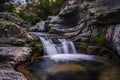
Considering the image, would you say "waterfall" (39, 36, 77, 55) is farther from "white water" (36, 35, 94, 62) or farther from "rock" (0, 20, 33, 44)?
"rock" (0, 20, 33, 44)

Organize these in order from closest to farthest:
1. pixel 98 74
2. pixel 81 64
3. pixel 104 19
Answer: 1. pixel 98 74
2. pixel 81 64
3. pixel 104 19

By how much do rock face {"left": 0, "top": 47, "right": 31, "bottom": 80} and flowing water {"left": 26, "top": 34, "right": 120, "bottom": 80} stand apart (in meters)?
0.73

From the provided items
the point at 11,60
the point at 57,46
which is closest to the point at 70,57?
the point at 57,46

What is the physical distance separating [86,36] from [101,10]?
2373 mm

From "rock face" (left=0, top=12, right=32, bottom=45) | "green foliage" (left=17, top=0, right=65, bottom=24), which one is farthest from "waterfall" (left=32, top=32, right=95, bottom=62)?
"green foliage" (left=17, top=0, right=65, bottom=24)

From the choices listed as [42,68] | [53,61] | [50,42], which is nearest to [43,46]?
[50,42]

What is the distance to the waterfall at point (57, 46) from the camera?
13.5m

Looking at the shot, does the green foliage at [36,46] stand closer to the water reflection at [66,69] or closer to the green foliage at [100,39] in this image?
the water reflection at [66,69]

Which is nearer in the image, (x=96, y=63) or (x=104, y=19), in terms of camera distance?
(x=96, y=63)

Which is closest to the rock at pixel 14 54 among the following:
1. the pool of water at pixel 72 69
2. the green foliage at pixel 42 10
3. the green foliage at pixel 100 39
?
the pool of water at pixel 72 69

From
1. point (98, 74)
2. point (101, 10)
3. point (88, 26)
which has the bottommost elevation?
point (98, 74)

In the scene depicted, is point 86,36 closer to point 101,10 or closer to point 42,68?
point 101,10

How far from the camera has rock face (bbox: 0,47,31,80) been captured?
7.34 metres

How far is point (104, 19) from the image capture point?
14.3 m
